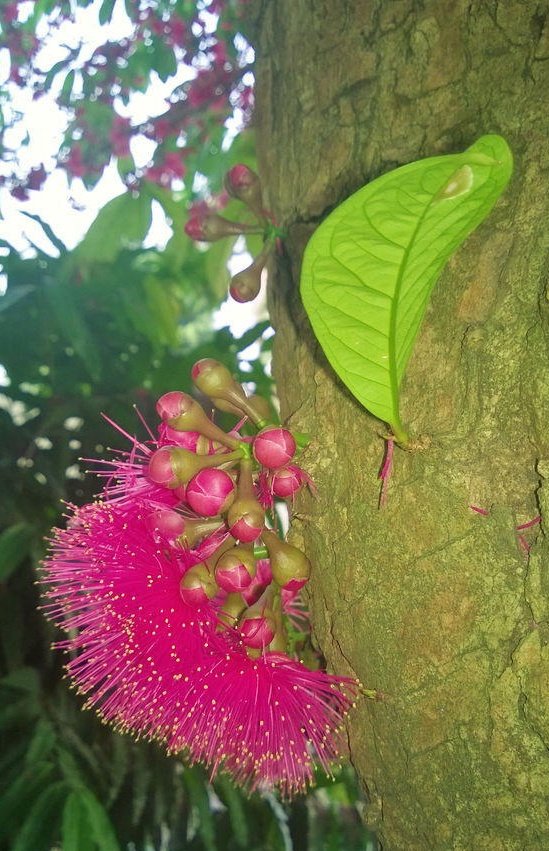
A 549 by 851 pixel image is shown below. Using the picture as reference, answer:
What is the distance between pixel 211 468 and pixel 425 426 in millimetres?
226

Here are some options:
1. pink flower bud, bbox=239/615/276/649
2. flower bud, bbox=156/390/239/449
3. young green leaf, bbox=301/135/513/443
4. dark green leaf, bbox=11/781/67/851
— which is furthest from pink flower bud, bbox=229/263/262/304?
dark green leaf, bbox=11/781/67/851

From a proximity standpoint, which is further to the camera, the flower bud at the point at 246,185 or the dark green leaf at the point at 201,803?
the dark green leaf at the point at 201,803

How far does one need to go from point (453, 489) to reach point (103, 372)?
148 cm

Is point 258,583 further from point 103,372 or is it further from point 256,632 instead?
point 103,372

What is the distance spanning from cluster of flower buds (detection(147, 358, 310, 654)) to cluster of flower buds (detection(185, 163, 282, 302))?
19cm

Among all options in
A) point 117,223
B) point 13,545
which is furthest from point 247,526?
point 117,223

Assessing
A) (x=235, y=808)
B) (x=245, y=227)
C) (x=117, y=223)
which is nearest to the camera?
(x=245, y=227)

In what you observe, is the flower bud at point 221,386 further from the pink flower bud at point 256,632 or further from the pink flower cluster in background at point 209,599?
the pink flower bud at point 256,632

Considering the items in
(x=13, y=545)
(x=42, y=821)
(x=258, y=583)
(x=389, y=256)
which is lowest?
(x=42, y=821)

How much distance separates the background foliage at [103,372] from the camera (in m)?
1.36

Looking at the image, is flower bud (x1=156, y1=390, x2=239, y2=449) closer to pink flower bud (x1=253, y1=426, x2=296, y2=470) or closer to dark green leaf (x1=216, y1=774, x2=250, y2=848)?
pink flower bud (x1=253, y1=426, x2=296, y2=470)

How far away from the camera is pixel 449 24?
775mm

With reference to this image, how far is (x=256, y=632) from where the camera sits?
2.23 feet

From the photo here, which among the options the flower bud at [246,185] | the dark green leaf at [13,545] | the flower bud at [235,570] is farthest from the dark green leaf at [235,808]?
the flower bud at [246,185]
